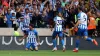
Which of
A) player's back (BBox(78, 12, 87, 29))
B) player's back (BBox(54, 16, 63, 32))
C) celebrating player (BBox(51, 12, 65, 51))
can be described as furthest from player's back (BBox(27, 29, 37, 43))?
player's back (BBox(78, 12, 87, 29))

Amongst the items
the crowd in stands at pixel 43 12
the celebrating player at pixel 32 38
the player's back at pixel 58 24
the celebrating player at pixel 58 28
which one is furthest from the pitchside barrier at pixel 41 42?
the player's back at pixel 58 24

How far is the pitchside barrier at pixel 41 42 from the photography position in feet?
66.6

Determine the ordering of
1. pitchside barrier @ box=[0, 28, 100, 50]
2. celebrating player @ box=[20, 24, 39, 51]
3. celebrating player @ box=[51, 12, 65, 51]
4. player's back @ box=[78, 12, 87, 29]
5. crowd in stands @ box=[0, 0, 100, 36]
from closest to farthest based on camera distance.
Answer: player's back @ box=[78, 12, 87, 29] → celebrating player @ box=[51, 12, 65, 51] → celebrating player @ box=[20, 24, 39, 51] → pitchside barrier @ box=[0, 28, 100, 50] → crowd in stands @ box=[0, 0, 100, 36]

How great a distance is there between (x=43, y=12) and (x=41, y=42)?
88.6 inches

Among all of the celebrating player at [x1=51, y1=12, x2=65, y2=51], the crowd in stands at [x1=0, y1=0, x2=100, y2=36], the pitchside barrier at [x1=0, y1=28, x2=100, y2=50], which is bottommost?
the pitchside barrier at [x1=0, y1=28, x2=100, y2=50]

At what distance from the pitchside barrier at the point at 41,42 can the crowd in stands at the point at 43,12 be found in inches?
20.6

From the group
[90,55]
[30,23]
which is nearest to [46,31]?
[30,23]

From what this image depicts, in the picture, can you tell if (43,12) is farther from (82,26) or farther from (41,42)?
(82,26)

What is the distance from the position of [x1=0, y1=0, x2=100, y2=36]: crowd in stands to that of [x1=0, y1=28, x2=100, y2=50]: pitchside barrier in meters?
0.52

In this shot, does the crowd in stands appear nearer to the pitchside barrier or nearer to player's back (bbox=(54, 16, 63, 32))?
the pitchside barrier

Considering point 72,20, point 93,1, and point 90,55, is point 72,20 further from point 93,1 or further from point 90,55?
point 90,55

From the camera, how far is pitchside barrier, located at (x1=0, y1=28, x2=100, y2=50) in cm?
2030

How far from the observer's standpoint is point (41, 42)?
2056 cm

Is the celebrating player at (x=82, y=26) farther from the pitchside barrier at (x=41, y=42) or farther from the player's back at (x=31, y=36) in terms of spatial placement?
the player's back at (x=31, y=36)
